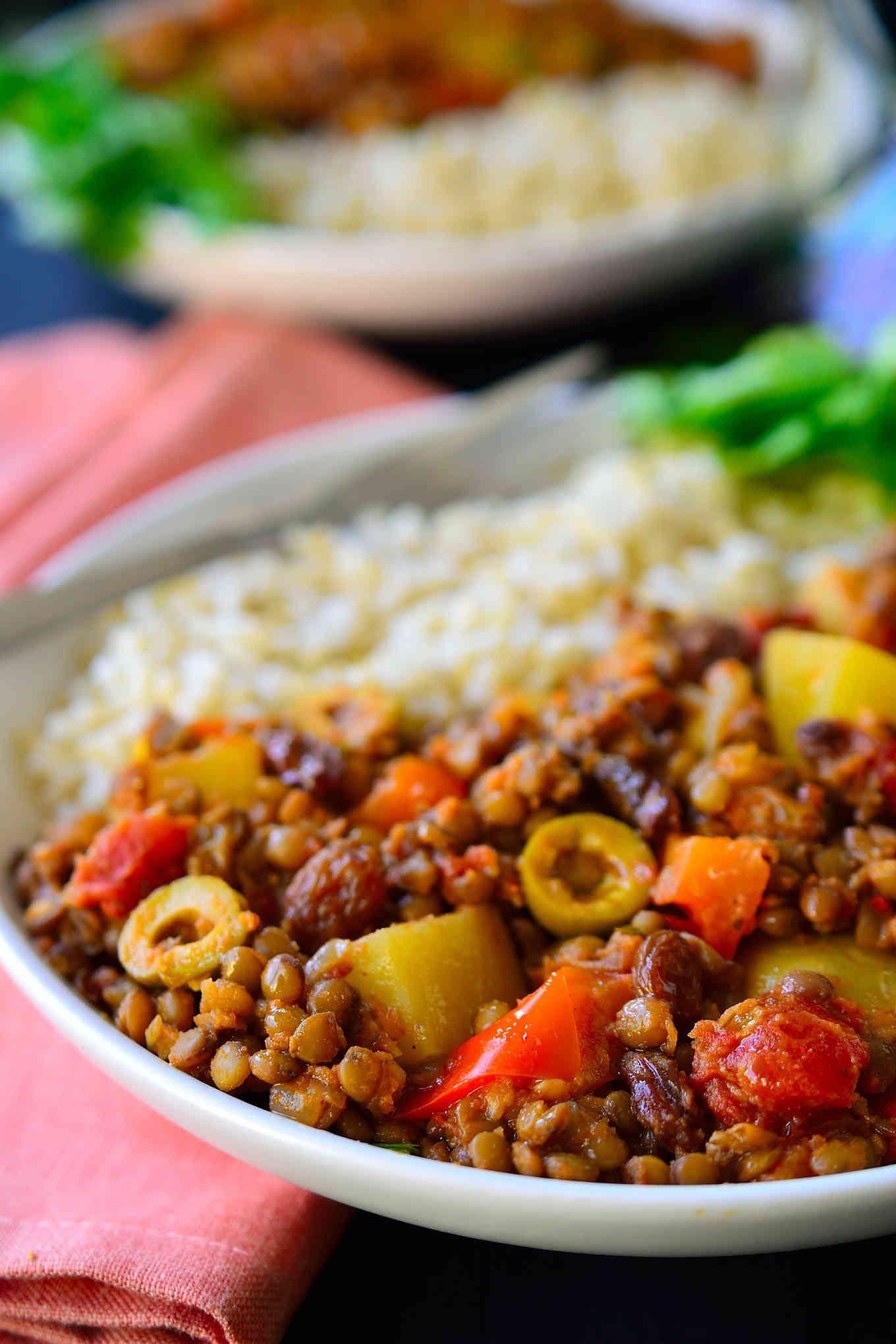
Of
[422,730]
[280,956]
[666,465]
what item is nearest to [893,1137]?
[280,956]

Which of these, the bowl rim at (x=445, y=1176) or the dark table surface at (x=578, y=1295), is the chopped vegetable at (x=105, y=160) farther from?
the dark table surface at (x=578, y=1295)

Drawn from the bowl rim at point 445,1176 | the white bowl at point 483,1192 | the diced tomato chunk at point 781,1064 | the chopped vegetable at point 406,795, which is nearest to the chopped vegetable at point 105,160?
the chopped vegetable at point 406,795

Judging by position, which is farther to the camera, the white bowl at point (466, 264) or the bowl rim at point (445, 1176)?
the white bowl at point (466, 264)

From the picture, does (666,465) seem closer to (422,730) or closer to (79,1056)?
(422,730)

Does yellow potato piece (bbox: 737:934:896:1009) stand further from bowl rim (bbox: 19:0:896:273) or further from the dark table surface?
bowl rim (bbox: 19:0:896:273)

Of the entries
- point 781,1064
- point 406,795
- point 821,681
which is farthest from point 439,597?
point 781,1064
